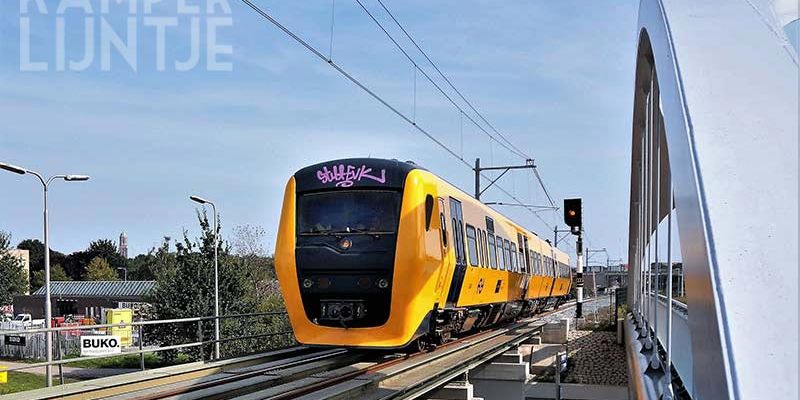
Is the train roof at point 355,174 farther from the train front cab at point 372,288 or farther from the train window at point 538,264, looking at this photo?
the train window at point 538,264

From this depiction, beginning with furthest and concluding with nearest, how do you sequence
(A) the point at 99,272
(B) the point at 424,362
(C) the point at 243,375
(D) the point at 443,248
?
(A) the point at 99,272 < (D) the point at 443,248 < (B) the point at 424,362 < (C) the point at 243,375

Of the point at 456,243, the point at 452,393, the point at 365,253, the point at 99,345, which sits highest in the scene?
the point at 456,243

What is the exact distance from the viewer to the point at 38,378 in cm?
3272

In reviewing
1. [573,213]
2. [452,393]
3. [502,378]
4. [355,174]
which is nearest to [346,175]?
[355,174]

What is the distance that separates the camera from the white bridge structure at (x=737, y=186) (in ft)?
6.59

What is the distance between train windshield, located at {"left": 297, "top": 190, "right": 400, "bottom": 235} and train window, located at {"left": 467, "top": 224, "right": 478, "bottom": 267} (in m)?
3.24

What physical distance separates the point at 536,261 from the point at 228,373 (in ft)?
54.1

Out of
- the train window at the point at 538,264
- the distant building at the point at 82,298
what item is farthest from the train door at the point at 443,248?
the distant building at the point at 82,298

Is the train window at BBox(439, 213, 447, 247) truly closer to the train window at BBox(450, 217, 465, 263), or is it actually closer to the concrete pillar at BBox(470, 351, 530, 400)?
the train window at BBox(450, 217, 465, 263)

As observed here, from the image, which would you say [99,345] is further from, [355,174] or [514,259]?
[514,259]

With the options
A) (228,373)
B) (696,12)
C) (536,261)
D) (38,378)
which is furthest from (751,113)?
(38,378)

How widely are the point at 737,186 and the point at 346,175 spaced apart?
33.6 feet

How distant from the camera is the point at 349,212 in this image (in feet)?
40.1

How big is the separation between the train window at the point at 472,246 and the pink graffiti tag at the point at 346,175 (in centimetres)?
338
